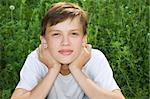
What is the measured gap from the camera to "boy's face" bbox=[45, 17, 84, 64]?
8.53 ft

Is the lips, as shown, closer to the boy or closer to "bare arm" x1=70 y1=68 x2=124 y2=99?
the boy

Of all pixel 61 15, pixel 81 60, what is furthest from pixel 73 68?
pixel 61 15

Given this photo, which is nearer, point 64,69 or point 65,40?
point 65,40

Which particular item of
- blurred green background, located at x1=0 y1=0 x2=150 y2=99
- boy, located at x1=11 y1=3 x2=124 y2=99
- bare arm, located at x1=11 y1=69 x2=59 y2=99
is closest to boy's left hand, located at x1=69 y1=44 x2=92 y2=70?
boy, located at x1=11 y1=3 x2=124 y2=99

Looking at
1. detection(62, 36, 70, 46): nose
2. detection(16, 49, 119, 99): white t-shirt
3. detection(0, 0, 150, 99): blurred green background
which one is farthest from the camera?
detection(0, 0, 150, 99): blurred green background

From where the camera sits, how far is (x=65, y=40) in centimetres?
260

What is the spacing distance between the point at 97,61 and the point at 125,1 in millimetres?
1701

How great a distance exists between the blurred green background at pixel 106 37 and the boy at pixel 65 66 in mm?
842

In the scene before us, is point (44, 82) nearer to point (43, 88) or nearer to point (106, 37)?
point (43, 88)

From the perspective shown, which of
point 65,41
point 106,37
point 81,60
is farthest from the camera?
point 106,37

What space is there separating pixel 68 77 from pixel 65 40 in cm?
26

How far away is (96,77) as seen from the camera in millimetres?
2730

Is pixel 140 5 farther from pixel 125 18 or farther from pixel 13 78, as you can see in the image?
pixel 13 78

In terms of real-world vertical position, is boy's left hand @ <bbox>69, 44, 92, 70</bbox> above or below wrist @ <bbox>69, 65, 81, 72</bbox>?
above
